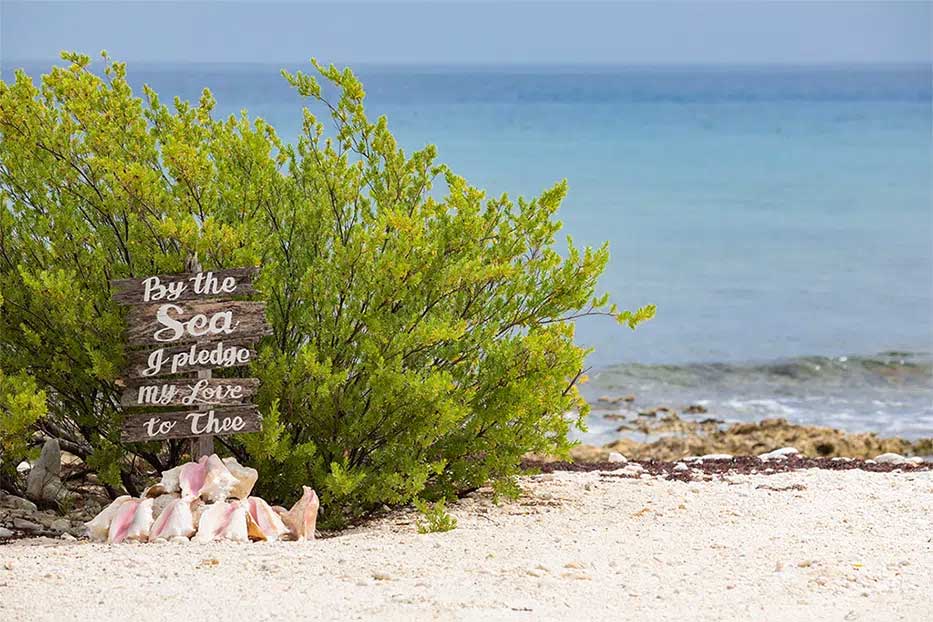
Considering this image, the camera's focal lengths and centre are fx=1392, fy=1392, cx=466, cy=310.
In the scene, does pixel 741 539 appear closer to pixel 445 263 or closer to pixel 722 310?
pixel 445 263

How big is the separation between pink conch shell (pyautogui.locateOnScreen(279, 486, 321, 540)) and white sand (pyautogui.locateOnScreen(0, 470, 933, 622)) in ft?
0.55

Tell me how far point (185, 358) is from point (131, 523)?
79 cm

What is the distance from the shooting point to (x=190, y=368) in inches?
254

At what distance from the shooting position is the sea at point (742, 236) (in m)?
14.8

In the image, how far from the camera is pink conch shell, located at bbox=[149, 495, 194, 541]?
623cm

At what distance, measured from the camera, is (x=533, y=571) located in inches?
223

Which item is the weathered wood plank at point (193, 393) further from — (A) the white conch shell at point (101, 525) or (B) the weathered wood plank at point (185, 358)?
(A) the white conch shell at point (101, 525)

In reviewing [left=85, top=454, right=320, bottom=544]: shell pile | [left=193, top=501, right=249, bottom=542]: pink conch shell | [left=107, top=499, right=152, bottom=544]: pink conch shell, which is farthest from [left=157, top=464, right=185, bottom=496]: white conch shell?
[left=193, top=501, right=249, bottom=542]: pink conch shell

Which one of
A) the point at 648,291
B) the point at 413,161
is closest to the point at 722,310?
the point at 648,291

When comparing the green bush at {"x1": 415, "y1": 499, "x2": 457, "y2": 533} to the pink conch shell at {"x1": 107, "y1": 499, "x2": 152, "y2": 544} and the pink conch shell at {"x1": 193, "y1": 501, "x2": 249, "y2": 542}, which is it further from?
the pink conch shell at {"x1": 107, "y1": 499, "x2": 152, "y2": 544}

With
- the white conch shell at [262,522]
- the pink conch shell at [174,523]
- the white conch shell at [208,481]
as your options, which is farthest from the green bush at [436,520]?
the pink conch shell at [174,523]

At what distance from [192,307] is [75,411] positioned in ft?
Result: 3.78

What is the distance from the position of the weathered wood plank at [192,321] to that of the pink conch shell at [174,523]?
2.50 feet

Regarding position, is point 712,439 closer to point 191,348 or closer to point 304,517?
point 304,517
